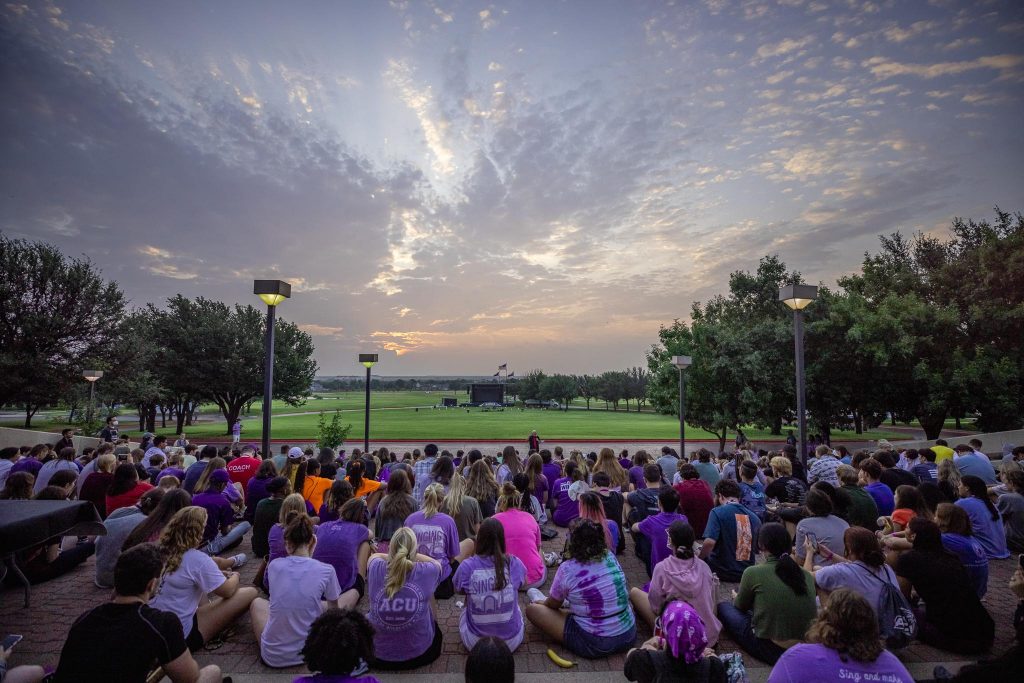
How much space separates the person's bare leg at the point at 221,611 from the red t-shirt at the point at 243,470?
17.6 feet

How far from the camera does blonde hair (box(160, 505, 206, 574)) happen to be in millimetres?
4297

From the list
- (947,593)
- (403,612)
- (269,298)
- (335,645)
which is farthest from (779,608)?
(269,298)

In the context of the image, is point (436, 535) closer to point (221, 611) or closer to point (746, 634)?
point (221, 611)

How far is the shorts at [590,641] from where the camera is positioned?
14.9ft

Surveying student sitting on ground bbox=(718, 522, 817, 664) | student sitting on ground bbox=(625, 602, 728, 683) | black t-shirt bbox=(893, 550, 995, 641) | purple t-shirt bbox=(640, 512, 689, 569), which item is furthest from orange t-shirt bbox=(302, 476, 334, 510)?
black t-shirt bbox=(893, 550, 995, 641)

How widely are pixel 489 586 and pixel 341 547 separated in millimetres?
2025

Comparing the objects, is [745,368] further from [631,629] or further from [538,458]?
[631,629]

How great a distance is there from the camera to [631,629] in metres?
4.63

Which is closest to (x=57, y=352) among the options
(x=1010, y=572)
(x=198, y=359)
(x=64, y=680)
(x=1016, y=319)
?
(x=198, y=359)

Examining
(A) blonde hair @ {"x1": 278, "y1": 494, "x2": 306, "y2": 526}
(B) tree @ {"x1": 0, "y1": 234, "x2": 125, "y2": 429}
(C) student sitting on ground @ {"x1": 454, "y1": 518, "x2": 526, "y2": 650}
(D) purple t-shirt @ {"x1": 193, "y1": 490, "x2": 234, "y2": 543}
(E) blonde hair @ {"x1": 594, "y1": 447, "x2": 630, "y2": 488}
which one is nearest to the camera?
(C) student sitting on ground @ {"x1": 454, "y1": 518, "x2": 526, "y2": 650}

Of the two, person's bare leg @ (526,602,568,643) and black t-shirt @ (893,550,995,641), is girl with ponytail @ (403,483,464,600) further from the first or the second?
black t-shirt @ (893,550,995,641)

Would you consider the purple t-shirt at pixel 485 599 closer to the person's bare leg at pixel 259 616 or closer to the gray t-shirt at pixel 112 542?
the person's bare leg at pixel 259 616

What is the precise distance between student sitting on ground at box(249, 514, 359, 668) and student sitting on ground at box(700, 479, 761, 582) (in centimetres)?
455

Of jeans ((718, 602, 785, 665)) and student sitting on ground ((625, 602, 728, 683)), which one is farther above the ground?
student sitting on ground ((625, 602, 728, 683))
